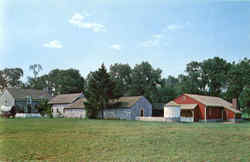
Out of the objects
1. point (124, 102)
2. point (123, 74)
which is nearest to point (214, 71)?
point (123, 74)

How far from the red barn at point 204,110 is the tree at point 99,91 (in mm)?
11413

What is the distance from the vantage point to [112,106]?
41938 millimetres

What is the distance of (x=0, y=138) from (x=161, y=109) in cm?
3864

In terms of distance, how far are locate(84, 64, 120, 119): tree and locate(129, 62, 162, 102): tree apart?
80.5 feet

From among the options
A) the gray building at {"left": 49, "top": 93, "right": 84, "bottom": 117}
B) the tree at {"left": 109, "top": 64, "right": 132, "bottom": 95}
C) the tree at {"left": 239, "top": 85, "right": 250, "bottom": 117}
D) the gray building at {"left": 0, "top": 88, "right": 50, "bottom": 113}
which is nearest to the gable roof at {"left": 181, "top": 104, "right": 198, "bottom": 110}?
the tree at {"left": 239, "top": 85, "right": 250, "bottom": 117}

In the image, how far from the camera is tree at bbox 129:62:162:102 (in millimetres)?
65188

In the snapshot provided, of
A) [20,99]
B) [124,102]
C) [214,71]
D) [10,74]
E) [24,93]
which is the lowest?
[124,102]

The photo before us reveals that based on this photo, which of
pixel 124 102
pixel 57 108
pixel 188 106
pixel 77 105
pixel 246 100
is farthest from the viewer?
pixel 57 108

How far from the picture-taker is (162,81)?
230ft

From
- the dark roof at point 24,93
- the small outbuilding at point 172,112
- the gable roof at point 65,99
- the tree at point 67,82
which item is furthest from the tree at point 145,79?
the small outbuilding at point 172,112

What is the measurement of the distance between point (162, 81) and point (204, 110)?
3166 centimetres

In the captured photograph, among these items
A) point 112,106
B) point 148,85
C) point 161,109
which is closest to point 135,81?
point 148,85

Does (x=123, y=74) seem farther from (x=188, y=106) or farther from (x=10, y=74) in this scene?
(x=10, y=74)

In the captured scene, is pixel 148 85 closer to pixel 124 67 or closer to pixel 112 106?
pixel 124 67
